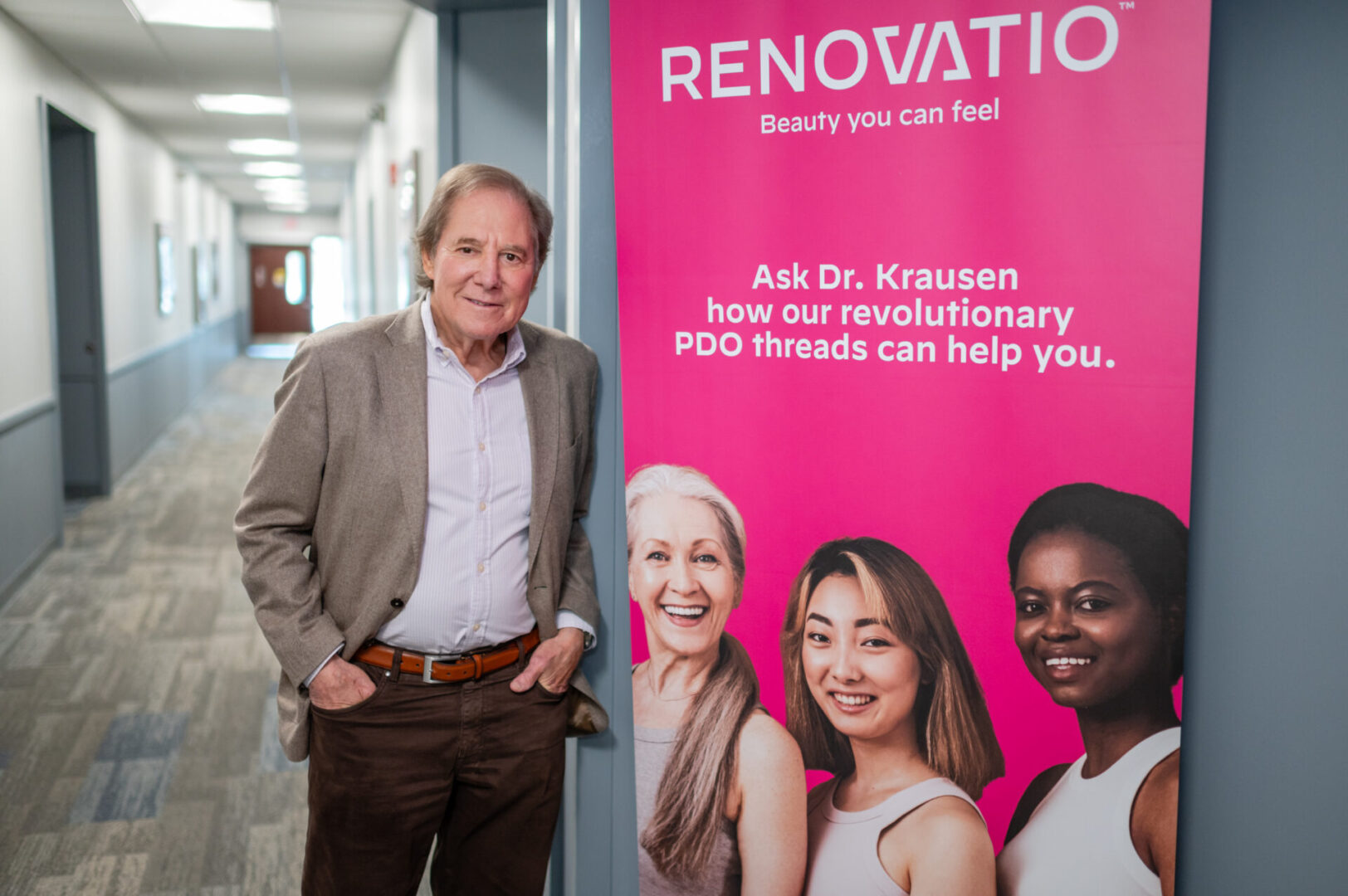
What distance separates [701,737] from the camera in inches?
67.9

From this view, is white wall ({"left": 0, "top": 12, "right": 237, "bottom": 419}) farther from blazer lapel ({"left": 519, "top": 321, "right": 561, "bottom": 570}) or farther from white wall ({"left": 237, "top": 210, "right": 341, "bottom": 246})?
white wall ({"left": 237, "top": 210, "right": 341, "bottom": 246})

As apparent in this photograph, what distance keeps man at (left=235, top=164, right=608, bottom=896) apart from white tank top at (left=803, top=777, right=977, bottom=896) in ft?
1.43

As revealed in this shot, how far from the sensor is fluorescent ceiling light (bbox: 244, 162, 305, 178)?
1089 cm

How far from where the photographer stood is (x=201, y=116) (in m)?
7.92

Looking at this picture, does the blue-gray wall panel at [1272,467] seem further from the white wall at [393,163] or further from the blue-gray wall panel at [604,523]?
the white wall at [393,163]

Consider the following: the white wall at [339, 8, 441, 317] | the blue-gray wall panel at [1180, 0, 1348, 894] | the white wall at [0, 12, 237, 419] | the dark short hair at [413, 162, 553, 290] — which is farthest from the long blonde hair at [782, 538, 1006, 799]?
the white wall at [0, 12, 237, 419]

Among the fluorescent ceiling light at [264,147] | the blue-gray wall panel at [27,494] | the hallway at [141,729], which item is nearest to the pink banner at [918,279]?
the hallway at [141,729]

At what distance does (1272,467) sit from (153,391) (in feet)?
29.1

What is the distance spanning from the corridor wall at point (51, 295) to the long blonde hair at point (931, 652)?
166 inches

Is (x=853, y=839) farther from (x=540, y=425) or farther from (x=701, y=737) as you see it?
(x=540, y=425)

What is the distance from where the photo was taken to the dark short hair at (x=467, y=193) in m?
1.52

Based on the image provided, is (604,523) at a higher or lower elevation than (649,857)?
higher

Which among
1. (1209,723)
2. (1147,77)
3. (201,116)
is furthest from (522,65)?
(201,116)

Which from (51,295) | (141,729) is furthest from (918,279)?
(51,295)
